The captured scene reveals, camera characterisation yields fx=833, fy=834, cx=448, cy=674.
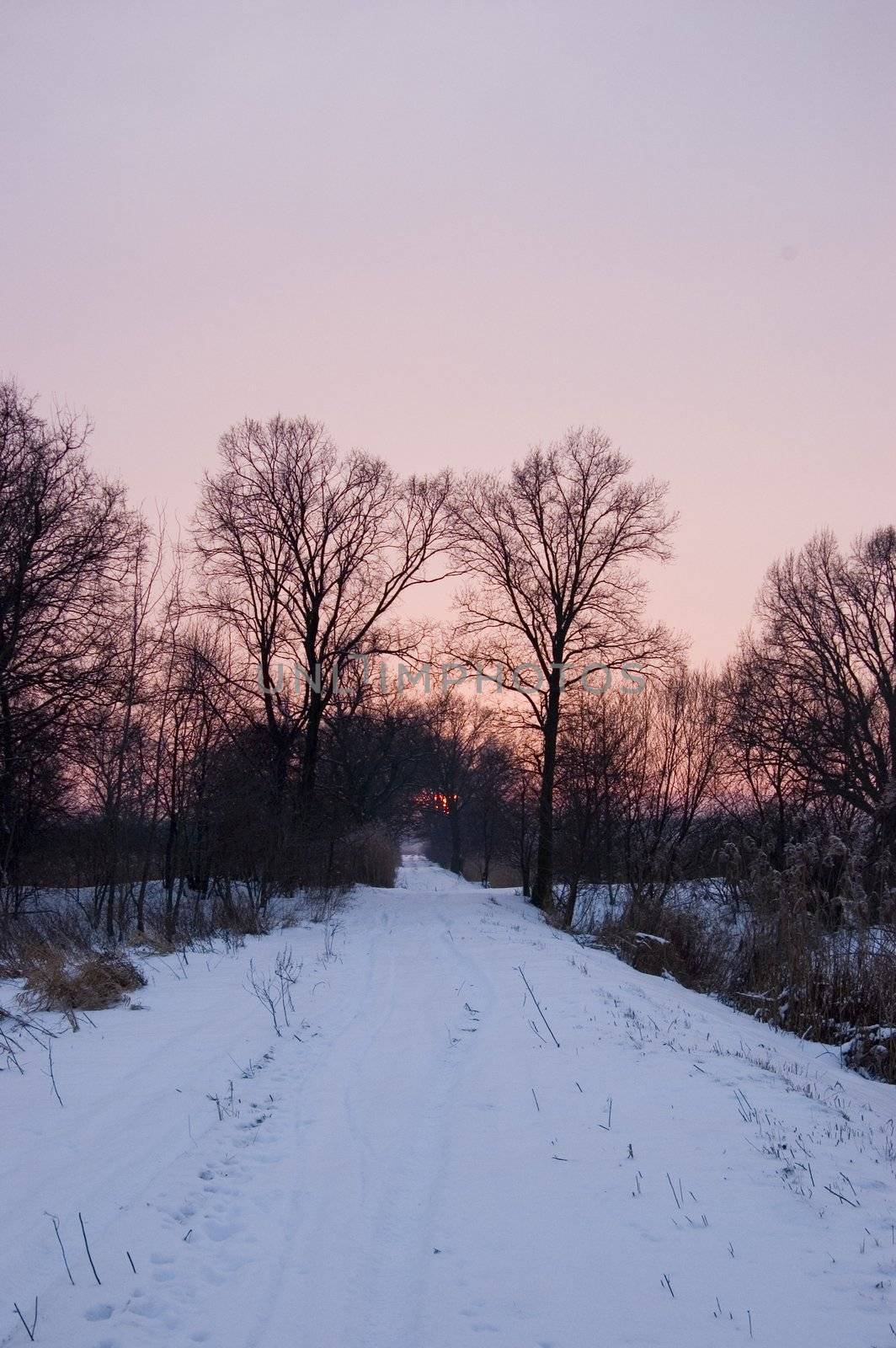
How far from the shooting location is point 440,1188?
14.7 ft

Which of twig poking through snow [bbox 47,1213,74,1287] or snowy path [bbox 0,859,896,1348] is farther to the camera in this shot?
twig poking through snow [bbox 47,1213,74,1287]

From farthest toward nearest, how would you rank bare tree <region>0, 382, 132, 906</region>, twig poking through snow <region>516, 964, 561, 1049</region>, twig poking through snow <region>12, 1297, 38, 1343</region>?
bare tree <region>0, 382, 132, 906</region>
twig poking through snow <region>516, 964, 561, 1049</region>
twig poking through snow <region>12, 1297, 38, 1343</region>

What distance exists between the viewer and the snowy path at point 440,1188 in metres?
3.28

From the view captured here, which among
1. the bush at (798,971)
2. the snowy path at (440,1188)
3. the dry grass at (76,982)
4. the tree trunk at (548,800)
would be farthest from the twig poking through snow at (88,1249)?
the tree trunk at (548,800)

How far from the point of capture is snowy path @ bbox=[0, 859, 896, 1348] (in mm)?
3281

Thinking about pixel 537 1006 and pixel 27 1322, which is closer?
pixel 27 1322

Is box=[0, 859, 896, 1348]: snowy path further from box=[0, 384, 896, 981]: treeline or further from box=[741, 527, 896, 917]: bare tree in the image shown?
box=[741, 527, 896, 917]: bare tree

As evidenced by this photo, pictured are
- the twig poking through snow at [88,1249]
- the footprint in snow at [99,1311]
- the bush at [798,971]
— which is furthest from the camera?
the bush at [798,971]

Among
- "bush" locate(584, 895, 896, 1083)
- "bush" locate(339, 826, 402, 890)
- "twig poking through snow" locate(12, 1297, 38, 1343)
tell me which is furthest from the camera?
"bush" locate(339, 826, 402, 890)

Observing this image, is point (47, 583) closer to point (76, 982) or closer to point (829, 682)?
point (76, 982)

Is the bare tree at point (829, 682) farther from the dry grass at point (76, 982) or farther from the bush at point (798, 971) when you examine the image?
the dry grass at point (76, 982)

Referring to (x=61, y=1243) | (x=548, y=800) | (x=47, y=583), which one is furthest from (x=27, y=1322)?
(x=548, y=800)

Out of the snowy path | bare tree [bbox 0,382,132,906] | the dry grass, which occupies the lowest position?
the dry grass

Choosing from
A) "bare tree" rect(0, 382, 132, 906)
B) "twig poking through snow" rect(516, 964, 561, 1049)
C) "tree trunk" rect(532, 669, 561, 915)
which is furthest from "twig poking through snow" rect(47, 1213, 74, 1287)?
"tree trunk" rect(532, 669, 561, 915)
